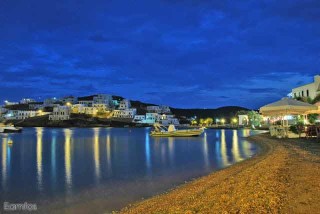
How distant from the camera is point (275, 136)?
28.9 meters

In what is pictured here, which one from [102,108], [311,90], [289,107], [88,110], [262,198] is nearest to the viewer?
[262,198]

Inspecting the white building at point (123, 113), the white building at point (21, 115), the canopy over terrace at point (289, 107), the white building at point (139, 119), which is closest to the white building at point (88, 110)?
the white building at point (123, 113)

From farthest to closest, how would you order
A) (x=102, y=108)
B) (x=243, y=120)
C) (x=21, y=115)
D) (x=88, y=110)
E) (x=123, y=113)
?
(x=21, y=115) → (x=123, y=113) → (x=102, y=108) → (x=88, y=110) → (x=243, y=120)

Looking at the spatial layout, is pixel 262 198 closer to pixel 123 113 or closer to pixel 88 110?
pixel 88 110

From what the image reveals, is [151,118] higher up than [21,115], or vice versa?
[21,115]

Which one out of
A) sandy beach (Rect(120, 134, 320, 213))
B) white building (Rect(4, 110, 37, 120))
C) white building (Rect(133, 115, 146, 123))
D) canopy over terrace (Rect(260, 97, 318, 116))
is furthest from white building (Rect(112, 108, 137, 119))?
sandy beach (Rect(120, 134, 320, 213))

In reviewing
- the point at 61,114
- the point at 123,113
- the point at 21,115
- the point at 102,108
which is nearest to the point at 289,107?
the point at 123,113

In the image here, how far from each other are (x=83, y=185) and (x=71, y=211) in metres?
4.38

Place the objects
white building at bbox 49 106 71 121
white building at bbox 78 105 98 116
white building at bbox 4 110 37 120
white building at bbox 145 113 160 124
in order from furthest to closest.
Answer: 1. white building at bbox 4 110 37 120
2. white building at bbox 145 113 160 124
3. white building at bbox 78 105 98 116
4. white building at bbox 49 106 71 121

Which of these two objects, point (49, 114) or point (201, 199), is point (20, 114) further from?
point (201, 199)

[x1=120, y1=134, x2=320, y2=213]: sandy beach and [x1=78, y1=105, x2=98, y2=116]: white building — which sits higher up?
[x1=78, y1=105, x2=98, y2=116]: white building

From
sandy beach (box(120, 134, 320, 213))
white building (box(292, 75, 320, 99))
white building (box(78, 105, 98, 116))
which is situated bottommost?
sandy beach (box(120, 134, 320, 213))

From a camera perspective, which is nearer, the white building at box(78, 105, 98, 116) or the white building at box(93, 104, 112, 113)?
the white building at box(78, 105, 98, 116)

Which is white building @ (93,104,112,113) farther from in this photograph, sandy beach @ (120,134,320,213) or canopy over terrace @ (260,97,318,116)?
sandy beach @ (120,134,320,213)
